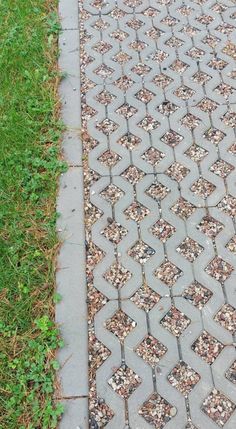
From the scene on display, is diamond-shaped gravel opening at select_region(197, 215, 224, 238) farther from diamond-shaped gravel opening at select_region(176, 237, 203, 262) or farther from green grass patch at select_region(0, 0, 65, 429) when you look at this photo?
green grass patch at select_region(0, 0, 65, 429)

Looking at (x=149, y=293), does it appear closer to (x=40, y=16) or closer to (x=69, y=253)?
(x=69, y=253)

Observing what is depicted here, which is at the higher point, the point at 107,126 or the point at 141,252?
the point at 107,126

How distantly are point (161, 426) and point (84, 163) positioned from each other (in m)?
1.98

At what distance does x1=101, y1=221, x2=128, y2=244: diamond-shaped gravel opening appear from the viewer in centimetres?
386

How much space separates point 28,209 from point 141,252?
2.79 ft

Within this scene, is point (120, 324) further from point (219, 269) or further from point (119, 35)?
point (119, 35)

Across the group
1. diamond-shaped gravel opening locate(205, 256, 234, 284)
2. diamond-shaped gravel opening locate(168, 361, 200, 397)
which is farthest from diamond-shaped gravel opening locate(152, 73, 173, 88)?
diamond-shaped gravel opening locate(168, 361, 200, 397)

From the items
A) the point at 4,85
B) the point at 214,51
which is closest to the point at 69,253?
the point at 4,85

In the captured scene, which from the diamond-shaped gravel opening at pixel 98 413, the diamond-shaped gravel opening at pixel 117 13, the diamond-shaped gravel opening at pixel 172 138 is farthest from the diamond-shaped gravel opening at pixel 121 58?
the diamond-shaped gravel opening at pixel 98 413

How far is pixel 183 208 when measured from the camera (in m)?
3.98

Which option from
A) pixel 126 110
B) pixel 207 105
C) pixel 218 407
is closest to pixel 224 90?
pixel 207 105

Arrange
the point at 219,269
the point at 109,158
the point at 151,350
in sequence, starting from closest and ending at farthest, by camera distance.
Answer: the point at 151,350
the point at 219,269
the point at 109,158

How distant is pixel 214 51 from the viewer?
492cm

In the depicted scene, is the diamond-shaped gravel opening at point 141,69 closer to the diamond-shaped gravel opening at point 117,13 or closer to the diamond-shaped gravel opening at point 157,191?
the diamond-shaped gravel opening at point 117,13
